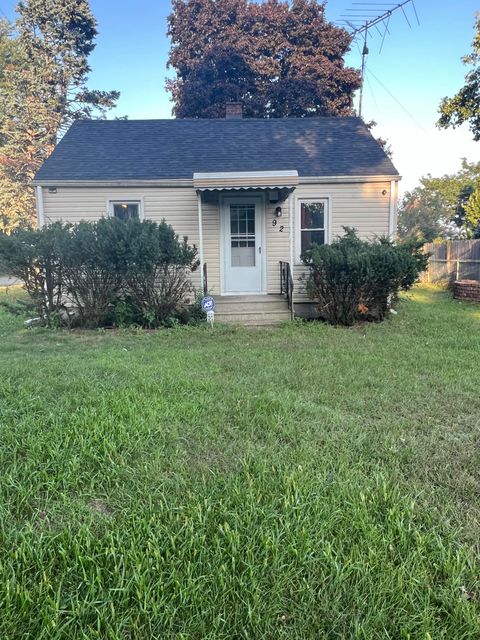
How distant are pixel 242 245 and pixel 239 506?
8.02 metres

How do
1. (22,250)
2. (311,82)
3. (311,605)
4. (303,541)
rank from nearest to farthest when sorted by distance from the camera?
1. (311,605)
2. (303,541)
3. (22,250)
4. (311,82)

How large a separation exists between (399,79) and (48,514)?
61.7 feet

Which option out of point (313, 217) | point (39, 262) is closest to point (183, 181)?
point (313, 217)

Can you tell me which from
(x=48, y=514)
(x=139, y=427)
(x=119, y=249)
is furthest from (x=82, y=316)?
(x=48, y=514)

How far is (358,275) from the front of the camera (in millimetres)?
7543

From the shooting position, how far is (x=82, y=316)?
7.84 metres

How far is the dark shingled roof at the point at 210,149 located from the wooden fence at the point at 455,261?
4422 mm

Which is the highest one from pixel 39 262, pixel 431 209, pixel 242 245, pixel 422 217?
pixel 431 209

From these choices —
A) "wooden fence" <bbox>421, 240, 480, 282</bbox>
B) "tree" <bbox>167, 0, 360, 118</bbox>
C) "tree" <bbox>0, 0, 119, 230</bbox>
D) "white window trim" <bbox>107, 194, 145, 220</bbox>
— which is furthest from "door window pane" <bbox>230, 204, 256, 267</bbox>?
"tree" <bbox>0, 0, 119, 230</bbox>

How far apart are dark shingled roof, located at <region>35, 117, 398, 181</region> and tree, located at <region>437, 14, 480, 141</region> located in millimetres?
2528

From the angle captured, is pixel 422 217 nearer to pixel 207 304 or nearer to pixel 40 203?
pixel 207 304

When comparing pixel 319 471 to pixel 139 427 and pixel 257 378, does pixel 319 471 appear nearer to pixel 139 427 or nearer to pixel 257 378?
pixel 139 427

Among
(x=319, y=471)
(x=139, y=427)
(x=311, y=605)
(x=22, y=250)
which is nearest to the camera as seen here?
(x=311, y=605)

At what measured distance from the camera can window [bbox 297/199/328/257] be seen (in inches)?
378
